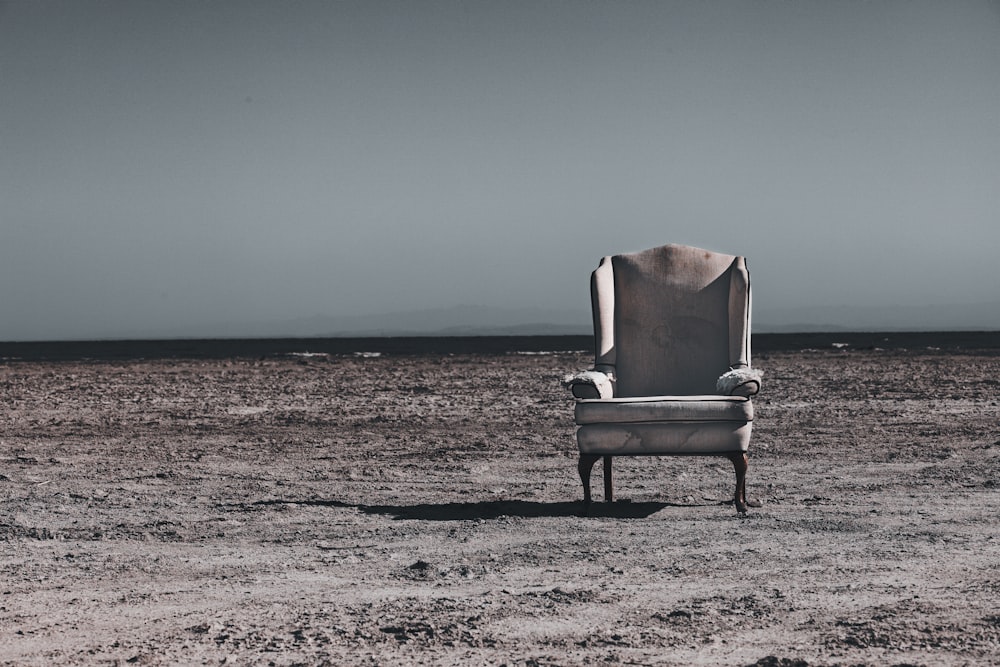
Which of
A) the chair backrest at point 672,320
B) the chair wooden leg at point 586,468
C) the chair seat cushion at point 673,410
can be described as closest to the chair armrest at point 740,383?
the chair seat cushion at point 673,410

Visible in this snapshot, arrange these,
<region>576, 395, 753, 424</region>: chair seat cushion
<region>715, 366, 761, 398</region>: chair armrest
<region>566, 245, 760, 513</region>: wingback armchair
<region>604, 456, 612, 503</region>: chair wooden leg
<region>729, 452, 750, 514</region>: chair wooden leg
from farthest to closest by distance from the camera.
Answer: <region>566, 245, 760, 513</region>: wingback armchair, <region>604, 456, 612, 503</region>: chair wooden leg, <region>715, 366, 761, 398</region>: chair armrest, <region>576, 395, 753, 424</region>: chair seat cushion, <region>729, 452, 750, 514</region>: chair wooden leg

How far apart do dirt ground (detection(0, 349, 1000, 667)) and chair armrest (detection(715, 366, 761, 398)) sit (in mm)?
718

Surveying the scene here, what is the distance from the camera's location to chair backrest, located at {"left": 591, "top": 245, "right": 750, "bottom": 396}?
284 inches

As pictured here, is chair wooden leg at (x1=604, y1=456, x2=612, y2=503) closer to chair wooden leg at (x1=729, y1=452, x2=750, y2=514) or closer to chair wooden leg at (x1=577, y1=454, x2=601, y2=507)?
chair wooden leg at (x1=577, y1=454, x2=601, y2=507)

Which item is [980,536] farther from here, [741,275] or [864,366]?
[864,366]

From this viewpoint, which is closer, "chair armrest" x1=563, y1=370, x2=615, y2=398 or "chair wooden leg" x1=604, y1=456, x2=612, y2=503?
"chair armrest" x1=563, y1=370, x2=615, y2=398

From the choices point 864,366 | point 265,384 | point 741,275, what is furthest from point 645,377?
point 864,366

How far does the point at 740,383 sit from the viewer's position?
6453 mm

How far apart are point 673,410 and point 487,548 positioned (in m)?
1.68

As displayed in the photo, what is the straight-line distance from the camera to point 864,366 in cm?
2291

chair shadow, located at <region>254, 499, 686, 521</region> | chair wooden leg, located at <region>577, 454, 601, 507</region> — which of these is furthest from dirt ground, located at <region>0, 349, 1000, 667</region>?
chair wooden leg, located at <region>577, 454, 601, 507</region>

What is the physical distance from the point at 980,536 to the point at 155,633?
4.05 metres

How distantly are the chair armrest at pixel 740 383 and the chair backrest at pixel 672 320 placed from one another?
0.46m

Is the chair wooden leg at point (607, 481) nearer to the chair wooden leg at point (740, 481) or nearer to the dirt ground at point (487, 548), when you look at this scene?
the dirt ground at point (487, 548)
